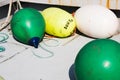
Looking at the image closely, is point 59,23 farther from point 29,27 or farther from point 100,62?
point 100,62

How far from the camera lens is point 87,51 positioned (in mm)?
1560

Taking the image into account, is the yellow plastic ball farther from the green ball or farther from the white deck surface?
the green ball

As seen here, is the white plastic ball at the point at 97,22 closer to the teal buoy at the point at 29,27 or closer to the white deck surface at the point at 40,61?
the white deck surface at the point at 40,61

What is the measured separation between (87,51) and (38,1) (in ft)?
4.70

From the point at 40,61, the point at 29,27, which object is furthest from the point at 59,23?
the point at 40,61

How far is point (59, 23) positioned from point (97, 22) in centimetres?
31

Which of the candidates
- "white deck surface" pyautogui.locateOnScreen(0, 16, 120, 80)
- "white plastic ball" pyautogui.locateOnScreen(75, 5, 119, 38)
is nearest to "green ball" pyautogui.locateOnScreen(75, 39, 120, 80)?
"white deck surface" pyautogui.locateOnScreen(0, 16, 120, 80)

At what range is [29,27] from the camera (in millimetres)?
2178

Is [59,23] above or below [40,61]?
above

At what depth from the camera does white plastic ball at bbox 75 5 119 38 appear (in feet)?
7.38

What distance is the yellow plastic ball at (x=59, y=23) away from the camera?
230cm

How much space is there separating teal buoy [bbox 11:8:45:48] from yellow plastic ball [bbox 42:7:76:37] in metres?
0.09

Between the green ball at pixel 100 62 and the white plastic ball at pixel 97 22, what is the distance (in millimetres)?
693

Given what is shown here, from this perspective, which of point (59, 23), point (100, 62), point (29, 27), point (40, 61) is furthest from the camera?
point (59, 23)
